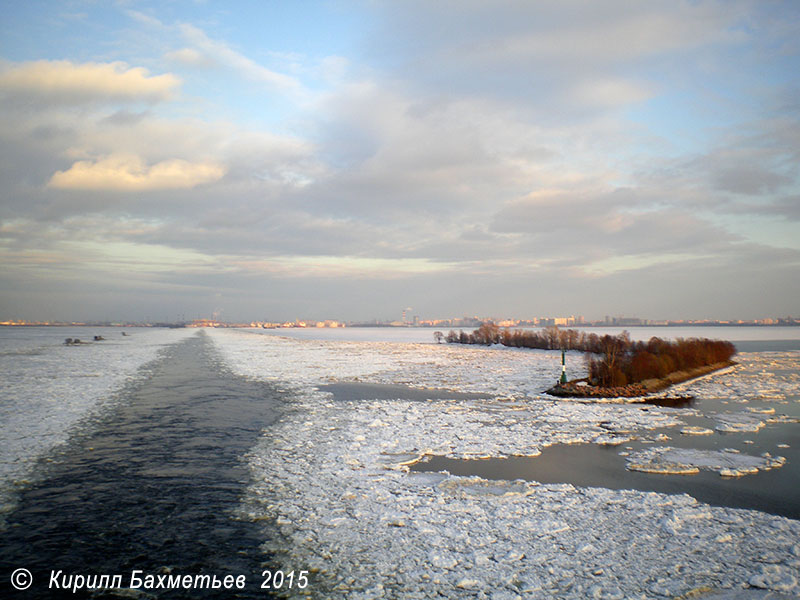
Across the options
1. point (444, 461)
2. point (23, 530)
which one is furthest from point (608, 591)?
point (23, 530)

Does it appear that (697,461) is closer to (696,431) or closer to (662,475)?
(662,475)

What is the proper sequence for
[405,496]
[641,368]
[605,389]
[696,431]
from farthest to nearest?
1. [641,368]
2. [605,389]
3. [696,431]
4. [405,496]

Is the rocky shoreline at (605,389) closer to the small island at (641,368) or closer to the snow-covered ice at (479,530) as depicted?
the small island at (641,368)

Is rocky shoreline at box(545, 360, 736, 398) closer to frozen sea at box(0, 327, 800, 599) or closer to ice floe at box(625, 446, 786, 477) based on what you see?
frozen sea at box(0, 327, 800, 599)

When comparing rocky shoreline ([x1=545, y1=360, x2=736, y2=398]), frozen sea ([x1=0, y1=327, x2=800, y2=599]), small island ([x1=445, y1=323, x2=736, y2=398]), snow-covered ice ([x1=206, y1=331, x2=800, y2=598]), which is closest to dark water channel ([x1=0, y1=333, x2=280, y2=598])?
frozen sea ([x1=0, y1=327, x2=800, y2=599])

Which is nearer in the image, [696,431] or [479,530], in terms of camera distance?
[479,530]

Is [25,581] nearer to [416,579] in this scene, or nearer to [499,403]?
[416,579]

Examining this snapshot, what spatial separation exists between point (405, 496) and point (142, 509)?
3.28m

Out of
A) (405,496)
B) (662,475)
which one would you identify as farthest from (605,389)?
(405,496)

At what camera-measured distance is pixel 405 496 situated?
6.29m

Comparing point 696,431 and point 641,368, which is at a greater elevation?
point 641,368

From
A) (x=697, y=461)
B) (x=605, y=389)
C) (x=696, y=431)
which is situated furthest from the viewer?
(x=605, y=389)

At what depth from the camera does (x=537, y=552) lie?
185 inches

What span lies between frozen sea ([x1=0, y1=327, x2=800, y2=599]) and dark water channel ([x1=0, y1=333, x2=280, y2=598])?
0.03 m
